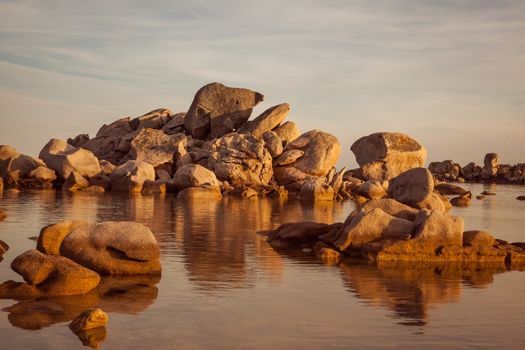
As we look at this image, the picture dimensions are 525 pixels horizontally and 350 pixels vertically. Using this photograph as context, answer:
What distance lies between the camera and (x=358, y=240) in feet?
66.1

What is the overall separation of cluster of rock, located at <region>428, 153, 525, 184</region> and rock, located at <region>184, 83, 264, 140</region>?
6451 centimetres

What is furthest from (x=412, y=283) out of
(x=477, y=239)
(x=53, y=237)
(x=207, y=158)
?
(x=207, y=158)

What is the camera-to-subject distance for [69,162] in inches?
1911

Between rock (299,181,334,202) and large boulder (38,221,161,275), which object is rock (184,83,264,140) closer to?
rock (299,181,334,202)

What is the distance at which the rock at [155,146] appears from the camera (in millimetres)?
52188

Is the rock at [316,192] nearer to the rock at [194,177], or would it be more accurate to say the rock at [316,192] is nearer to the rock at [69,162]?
the rock at [194,177]

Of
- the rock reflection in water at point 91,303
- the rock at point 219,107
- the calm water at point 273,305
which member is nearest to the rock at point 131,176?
the rock at point 219,107

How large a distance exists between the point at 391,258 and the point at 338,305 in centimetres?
567

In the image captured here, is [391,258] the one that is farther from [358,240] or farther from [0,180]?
[0,180]

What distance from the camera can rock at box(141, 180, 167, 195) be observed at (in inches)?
1821

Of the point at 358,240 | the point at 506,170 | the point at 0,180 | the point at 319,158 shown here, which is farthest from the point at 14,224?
the point at 506,170

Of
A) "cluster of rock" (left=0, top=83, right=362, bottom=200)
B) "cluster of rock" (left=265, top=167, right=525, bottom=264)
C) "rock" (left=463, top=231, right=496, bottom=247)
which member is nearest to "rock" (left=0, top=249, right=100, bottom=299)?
"cluster of rock" (left=265, top=167, right=525, bottom=264)

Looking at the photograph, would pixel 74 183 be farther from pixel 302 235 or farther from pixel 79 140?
pixel 302 235

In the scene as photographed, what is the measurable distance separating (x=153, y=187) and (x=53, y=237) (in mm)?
29183
